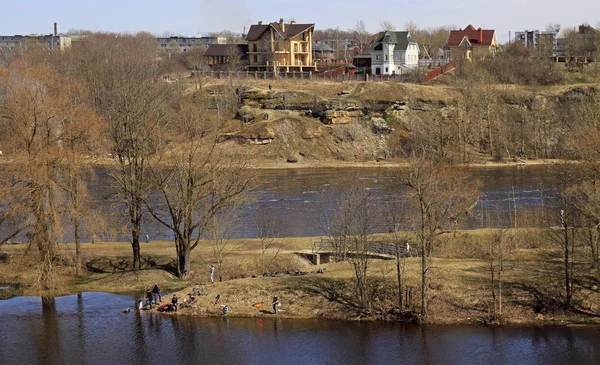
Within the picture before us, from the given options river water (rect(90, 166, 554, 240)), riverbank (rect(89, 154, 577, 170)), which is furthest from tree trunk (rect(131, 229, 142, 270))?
riverbank (rect(89, 154, 577, 170))

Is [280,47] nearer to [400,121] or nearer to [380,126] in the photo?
[380,126]

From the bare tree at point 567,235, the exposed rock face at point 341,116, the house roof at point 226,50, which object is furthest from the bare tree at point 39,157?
the house roof at point 226,50

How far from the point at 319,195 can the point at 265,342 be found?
33.6 metres

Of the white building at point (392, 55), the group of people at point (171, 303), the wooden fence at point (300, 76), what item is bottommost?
the group of people at point (171, 303)

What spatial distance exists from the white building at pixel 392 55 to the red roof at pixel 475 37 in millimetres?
11412

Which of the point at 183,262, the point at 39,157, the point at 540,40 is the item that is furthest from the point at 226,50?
the point at 39,157

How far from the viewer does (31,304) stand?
3806cm

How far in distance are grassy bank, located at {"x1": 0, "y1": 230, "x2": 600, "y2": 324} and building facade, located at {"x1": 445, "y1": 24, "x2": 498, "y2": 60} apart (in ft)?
267

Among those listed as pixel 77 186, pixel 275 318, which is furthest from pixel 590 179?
pixel 77 186

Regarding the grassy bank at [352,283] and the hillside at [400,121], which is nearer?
the grassy bank at [352,283]

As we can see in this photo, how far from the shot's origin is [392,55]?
117125mm

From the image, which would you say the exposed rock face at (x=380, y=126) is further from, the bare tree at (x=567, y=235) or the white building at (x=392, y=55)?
the bare tree at (x=567, y=235)

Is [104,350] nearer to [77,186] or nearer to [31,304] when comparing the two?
[31,304]

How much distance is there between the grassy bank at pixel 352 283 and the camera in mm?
34594
